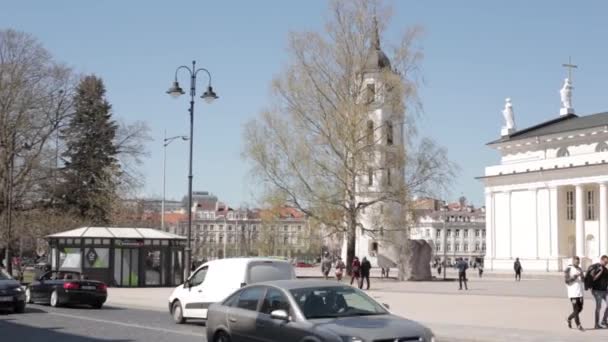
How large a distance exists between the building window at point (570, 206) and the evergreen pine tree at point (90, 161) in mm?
42214

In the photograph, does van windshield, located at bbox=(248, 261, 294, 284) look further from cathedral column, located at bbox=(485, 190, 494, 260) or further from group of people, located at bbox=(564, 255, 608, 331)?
cathedral column, located at bbox=(485, 190, 494, 260)

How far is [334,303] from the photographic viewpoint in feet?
41.7

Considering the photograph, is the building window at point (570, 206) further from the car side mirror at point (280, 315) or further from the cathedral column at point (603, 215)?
the car side mirror at point (280, 315)

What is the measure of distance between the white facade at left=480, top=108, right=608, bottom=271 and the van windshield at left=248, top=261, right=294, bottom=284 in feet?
187

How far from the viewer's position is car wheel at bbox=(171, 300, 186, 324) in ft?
76.4

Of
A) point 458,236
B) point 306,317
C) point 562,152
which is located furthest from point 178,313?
point 458,236

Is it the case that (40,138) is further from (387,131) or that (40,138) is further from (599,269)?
(599,269)

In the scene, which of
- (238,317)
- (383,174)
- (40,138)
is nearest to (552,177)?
(383,174)

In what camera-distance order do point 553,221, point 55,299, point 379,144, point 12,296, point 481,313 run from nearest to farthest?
point 481,313 → point 12,296 → point 55,299 → point 379,144 → point 553,221

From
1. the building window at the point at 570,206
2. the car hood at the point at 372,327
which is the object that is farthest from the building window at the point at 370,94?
the car hood at the point at 372,327

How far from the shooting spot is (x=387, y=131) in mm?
53031

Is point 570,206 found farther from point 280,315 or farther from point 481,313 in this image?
point 280,315

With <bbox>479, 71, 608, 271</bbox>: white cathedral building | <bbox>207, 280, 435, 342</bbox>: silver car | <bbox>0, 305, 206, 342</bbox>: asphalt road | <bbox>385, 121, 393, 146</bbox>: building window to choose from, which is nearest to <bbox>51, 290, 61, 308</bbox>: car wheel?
<bbox>0, 305, 206, 342</bbox>: asphalt road

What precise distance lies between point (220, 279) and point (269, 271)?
4.29 feet
